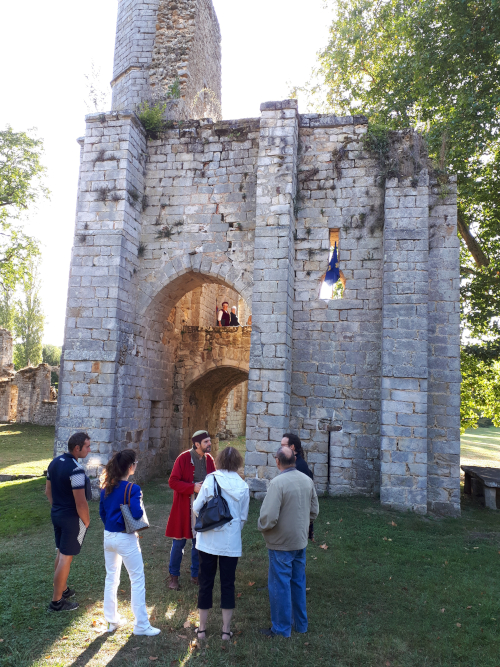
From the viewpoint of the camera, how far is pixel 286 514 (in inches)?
154

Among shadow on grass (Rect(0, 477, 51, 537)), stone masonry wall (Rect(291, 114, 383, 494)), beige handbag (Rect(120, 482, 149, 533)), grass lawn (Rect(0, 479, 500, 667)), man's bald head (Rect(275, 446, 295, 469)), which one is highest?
stone masonry wall (Rect(291, 114, 383, 494))

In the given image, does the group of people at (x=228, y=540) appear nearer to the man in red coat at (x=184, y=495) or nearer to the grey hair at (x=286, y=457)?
the grey hair at (x=286, y=457)

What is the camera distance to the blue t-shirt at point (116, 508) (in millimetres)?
3865

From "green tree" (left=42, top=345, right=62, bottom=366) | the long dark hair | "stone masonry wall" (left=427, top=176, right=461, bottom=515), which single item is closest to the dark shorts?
the long dark hair

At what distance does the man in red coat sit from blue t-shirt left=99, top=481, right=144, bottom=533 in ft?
2.87

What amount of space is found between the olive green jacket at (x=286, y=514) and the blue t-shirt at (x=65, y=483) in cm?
172

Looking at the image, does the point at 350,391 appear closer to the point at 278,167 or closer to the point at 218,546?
the point at 278,167

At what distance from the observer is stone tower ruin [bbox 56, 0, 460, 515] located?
853 cm

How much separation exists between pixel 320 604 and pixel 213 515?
1829 millimetres

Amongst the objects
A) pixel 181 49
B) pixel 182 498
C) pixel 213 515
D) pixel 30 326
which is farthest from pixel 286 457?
pixel 30 326

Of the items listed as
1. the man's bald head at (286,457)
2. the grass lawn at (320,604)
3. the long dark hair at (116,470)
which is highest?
the man's bald head at (286,457)

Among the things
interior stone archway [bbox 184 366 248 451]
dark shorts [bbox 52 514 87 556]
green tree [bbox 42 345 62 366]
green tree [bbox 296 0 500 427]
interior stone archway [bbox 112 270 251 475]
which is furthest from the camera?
green tree [bbox 42 345 62 366]

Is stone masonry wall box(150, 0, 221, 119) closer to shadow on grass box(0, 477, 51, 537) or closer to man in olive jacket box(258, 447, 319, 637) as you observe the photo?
shadow on grass box(0, 477, 51, 537)

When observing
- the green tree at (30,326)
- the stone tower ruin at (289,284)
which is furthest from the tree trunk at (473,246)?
the green tree at (30,326)
